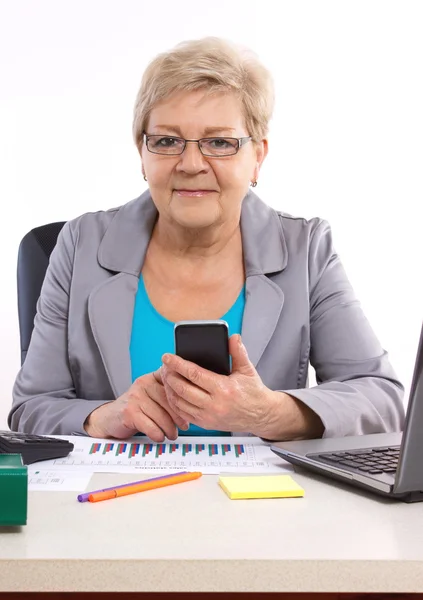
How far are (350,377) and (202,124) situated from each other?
652 mm

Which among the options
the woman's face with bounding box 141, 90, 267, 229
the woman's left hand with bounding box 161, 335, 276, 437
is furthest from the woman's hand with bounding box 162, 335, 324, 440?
the woman's face with bounding box 141, 90, 267, 229

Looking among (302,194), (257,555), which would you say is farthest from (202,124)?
(302,194)

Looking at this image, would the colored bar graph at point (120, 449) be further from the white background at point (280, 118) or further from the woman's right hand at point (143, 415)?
the white background at point (280, 118)

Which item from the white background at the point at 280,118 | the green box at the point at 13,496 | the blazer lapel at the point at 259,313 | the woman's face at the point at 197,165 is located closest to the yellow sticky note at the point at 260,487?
the green box at the point at 13,496

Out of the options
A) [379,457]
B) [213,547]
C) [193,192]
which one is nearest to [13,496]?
[213,547]

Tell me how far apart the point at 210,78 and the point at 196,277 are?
480 mm

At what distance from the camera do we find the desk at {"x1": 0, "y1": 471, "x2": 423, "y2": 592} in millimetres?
829

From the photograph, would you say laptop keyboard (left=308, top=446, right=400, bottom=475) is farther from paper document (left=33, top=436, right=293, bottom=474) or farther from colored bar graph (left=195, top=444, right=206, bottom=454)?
colored bar graph (left=195, top=444, right=206, bottom=454)

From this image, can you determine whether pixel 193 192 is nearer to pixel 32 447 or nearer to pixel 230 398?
pixel 230 398

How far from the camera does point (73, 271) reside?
1973 mm

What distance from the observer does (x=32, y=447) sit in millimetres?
1240

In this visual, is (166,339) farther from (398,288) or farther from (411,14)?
(411,14)

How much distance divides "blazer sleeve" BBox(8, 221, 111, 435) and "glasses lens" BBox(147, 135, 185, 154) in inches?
13.1

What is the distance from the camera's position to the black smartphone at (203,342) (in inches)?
50.9
